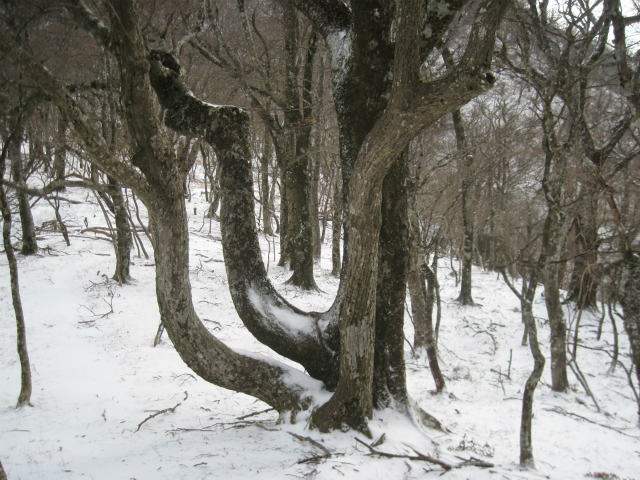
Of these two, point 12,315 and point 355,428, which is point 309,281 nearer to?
point 12,315

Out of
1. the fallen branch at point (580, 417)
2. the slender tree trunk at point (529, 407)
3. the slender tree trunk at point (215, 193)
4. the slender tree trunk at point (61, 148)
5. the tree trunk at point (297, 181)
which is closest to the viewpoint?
the slender tree trunk at point (529, 407)

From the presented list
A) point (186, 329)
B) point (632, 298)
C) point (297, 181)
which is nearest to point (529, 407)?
point (632, 298)

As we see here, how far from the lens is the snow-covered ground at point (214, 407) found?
9.91 ft

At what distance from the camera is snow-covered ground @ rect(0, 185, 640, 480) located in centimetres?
302

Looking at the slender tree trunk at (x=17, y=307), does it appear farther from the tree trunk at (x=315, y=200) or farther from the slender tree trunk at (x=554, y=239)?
the tree trunk at (x=315, y=200)

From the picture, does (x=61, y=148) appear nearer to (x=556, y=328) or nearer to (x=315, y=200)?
(x=315, y=200)

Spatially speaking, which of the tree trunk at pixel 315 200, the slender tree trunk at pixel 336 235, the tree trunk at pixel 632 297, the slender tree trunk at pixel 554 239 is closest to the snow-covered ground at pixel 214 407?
the slender tree trunk at pixel 554 239

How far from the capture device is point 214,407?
495 centimetres

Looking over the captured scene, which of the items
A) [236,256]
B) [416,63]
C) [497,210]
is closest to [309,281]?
[236,256]

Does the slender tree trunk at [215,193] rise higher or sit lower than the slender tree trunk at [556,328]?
A: higher

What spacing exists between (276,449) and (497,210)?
17.6m

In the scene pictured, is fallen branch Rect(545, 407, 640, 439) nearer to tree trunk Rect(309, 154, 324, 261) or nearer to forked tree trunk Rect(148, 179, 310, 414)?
forked tree trunk Rect(148, 179, 310, 414)

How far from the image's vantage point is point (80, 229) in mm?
12969

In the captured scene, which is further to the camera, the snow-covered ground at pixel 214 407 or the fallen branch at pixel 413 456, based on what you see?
the snow-covered ground at pixel 214 407
